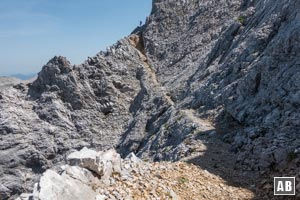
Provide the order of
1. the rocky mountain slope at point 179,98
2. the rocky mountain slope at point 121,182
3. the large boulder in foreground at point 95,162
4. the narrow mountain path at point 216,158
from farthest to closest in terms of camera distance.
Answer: the rocky mountain slope at point 179,98 < the narrow mountain path at point 216,158 < the large boulder in foreground at point 95,162 < the rocky mountain slope at point 121,182

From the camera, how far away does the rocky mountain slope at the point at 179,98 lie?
21828mm

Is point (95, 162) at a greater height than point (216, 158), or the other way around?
point (216, 158)

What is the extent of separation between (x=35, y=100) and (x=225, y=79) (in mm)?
37341

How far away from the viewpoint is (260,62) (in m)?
26.8

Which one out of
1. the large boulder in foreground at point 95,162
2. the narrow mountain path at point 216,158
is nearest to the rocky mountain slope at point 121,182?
the large boulder in foreground at point 95,162

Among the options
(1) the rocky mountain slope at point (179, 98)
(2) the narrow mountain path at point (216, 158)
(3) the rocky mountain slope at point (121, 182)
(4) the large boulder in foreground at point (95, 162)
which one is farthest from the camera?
(1) the rocky mountain slope at point (179, 98)

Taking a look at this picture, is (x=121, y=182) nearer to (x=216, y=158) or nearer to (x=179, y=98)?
(x=216, y=158)

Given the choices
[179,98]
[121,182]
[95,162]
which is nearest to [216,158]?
[121,182]

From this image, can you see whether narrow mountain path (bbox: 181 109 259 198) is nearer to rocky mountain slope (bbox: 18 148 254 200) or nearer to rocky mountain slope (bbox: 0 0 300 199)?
rocky mountain slope (bbox: 0 0 300 199)

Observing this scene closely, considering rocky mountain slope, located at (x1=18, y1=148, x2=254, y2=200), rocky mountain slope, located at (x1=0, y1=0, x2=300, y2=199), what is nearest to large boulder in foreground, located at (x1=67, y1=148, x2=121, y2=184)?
rocky mountain slope, located at (x1=18, y1=148, x2=254, y2=200)

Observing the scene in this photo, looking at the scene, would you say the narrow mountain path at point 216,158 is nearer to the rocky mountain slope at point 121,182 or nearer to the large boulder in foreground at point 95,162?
the rocky mountain slope at point 121,182

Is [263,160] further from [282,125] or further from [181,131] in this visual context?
[181,131]

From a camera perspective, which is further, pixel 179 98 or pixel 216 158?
pixel 179 98

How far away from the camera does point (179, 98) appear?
153 feet
